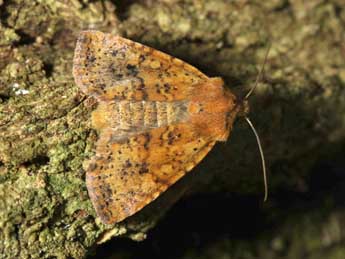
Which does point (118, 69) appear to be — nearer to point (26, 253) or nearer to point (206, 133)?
point (206, 133)

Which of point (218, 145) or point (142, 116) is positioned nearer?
point (142, 116)

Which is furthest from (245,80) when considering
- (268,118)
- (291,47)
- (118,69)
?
(118,69)

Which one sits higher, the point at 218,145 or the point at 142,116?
the point at 142,116
